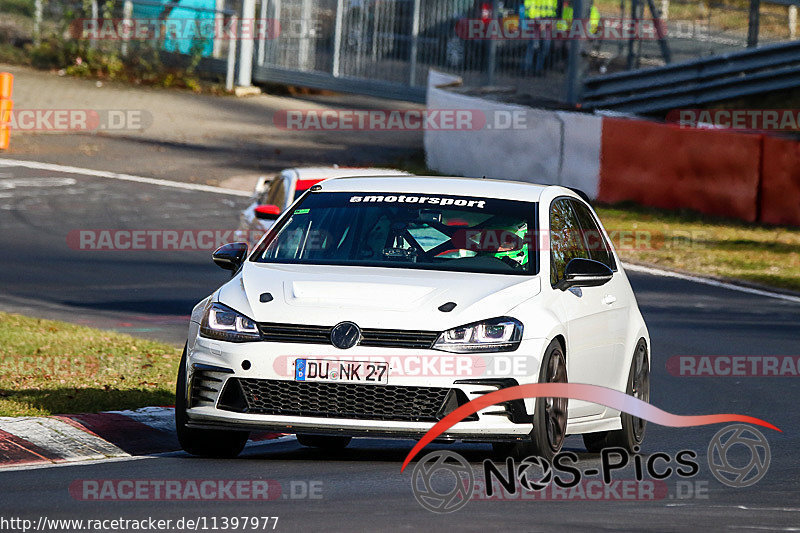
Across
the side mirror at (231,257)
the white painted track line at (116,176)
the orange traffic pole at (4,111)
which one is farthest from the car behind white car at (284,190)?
the white painted track line at (116,176)

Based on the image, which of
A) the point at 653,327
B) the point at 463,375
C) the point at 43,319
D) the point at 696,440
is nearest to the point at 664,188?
the point at 653,327

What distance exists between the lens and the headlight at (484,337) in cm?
748

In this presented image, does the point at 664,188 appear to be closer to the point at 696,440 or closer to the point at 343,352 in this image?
the point at 696,440

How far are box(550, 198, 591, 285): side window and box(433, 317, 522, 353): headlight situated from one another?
28.1 inches

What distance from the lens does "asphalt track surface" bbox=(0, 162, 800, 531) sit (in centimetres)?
664

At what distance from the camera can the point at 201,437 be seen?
26.7 ft

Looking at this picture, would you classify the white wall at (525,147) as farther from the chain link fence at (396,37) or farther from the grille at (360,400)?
the grille at (360,400)

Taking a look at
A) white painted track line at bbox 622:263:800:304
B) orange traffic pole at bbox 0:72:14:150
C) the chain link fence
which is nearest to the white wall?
the chain link fence

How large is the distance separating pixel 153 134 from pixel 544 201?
78.4 feet

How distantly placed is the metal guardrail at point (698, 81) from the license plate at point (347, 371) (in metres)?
21.4

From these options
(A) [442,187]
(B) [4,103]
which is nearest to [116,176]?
(B) [4,103]

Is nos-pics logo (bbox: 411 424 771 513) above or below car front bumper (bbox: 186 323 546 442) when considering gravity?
below

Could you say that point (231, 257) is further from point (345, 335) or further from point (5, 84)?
point (5, 84)

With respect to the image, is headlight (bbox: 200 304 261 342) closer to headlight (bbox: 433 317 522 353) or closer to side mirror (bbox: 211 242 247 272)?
side mirror (bbox: 211 242 247 272)
